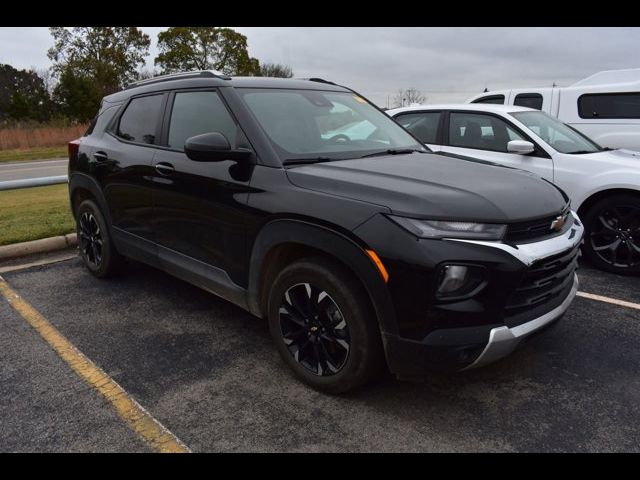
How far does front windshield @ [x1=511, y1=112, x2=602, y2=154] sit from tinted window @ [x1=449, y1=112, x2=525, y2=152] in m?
0.22

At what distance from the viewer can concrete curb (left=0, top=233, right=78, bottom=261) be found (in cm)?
543

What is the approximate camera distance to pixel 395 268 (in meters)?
2.36

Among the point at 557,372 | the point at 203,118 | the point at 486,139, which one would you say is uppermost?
the point at 203,118

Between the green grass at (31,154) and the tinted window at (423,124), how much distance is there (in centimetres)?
2154

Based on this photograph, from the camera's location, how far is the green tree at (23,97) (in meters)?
39.5

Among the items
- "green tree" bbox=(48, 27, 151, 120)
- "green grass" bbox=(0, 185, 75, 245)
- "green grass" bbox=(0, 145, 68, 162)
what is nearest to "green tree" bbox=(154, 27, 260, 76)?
"green tree" bbox=(48, 27, 151, 120)

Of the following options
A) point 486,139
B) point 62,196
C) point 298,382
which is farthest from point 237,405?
point 62,196

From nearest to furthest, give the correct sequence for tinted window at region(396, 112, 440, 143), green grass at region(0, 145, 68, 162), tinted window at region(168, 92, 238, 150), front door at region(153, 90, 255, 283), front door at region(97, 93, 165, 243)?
front door at region(153, 90, 255, 283), tinted window at region(168, 92, 238, 150), front door at region(97, 93, 165, 243), tinted window at region(396, 112, 440, 143), green grass at region(0, 145, 68, 162)

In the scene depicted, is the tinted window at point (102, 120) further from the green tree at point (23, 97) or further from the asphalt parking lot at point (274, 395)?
the green tree at point (23, 97)

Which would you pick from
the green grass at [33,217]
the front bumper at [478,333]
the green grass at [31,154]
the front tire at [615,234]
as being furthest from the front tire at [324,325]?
the green grass at [31,154]

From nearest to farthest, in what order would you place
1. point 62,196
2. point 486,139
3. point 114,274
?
1. point 114,274
2. point 486,139
3. point 62,196

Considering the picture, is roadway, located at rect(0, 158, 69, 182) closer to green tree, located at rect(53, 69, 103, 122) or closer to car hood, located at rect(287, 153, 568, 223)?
car hood, located at rect(287, 153, 568, 223)

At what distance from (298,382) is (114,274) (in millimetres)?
2548

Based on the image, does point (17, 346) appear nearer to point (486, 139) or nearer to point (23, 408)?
point (23, 408)
